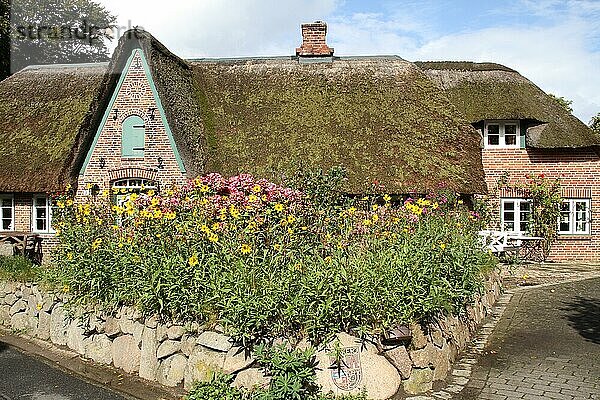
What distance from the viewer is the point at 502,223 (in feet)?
61.4

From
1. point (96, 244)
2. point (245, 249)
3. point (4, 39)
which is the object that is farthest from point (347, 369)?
point (4, 39)

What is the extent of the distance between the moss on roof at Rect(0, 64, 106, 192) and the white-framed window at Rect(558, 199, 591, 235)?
13.6 m

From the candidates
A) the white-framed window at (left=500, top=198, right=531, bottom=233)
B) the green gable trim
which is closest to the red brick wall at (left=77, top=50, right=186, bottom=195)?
the green gable trim

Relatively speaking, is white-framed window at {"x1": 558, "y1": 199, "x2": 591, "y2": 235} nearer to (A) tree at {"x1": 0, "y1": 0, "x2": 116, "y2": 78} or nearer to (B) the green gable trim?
(B) the green gable trim

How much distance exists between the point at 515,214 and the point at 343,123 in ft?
19.5

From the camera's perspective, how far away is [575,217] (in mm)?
18609

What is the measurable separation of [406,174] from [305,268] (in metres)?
9.47

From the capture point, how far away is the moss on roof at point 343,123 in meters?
16.1

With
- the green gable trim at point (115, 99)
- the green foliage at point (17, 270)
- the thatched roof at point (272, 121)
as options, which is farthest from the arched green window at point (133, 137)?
the green foliage at point (17, 270)

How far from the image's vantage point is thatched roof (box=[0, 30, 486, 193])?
16.0 meters

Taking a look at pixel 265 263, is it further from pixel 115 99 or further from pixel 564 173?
pixel 564 173

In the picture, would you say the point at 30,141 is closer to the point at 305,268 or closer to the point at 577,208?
the point at 305,268

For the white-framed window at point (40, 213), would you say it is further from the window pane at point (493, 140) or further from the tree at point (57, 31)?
the tree at point (57, 31)

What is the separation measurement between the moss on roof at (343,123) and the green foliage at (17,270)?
6550 mm
